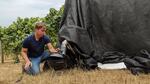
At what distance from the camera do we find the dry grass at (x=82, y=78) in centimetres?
796

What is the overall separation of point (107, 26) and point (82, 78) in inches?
79.8

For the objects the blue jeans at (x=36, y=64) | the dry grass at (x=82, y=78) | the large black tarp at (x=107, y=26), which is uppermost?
the large black tarp at (x=107, y=26)

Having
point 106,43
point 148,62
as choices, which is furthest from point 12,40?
point 148,62

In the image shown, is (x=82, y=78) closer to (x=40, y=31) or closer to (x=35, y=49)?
(x=40, y=31)

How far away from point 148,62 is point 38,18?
9.07m

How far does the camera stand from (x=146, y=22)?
376 inches

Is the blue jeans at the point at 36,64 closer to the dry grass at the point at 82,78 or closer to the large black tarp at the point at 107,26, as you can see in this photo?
the dry grass at the point at 82,78

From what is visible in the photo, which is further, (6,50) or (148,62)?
(6,50)

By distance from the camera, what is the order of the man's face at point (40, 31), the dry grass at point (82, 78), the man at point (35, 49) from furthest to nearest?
the man at point (35, 49)
the man's face at point (40, 31)
the dry grass at point (82, 78)

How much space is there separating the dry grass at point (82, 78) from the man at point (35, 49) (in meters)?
0.22

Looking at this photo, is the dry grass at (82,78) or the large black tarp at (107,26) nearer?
the dry grass at (82,78)

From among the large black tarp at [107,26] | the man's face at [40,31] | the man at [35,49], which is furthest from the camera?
the large black tarp at [107,26]

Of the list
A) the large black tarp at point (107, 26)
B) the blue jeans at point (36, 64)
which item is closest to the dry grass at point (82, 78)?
the blue jeans at point (36, 64)

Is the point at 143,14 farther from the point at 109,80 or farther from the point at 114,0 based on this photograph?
the point at 109,80
